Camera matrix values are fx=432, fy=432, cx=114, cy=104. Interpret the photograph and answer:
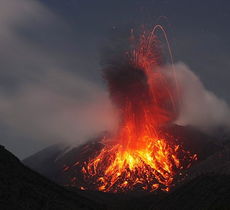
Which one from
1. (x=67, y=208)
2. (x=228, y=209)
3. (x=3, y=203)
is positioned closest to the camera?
(x=3, y=203)

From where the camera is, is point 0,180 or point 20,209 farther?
point 0,180

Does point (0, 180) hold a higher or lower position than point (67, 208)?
higher

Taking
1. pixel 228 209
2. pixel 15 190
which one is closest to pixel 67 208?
pixel 15 190

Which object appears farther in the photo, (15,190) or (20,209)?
(15,190)

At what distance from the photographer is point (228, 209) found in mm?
186000

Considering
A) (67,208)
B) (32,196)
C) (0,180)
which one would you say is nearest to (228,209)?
(67,208)

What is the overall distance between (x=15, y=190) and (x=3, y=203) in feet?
67.0

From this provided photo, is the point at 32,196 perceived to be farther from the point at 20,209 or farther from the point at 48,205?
the point at 20,209

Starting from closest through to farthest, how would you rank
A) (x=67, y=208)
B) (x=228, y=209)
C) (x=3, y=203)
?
(x=3, y=203) → (x=228, y=209) → (x=67, y=208)

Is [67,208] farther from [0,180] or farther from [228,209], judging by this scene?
[228,209]

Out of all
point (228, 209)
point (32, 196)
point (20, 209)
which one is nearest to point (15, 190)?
point (32, 196)

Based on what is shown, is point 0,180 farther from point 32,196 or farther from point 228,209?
point 228,209

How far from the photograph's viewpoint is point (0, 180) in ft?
653

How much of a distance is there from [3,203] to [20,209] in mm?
7266
